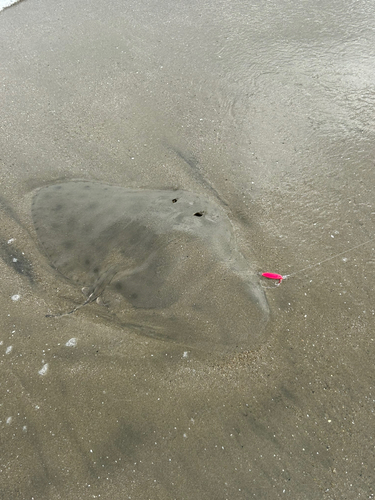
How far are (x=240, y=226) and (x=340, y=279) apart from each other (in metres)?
1.04

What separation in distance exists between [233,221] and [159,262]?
946 mm

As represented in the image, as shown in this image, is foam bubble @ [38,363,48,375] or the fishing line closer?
foam bubble @ [38,363,48,375]

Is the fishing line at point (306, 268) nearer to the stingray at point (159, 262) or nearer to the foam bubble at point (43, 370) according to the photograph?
the stingray at point (159, 262)

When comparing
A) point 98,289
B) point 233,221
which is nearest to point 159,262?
point 98,289

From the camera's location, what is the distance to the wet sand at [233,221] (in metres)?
2.45

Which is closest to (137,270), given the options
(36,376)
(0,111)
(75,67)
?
(36,376)

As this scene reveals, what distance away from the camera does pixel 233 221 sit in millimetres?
3650

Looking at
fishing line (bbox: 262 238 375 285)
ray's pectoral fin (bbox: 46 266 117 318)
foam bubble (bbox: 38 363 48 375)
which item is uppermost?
ray's pectoral fin (bbox: 46 266 117 318)

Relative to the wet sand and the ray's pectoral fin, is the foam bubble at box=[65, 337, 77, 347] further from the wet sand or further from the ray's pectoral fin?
the ray's pectoral fin

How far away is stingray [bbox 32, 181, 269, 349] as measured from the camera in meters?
2.96

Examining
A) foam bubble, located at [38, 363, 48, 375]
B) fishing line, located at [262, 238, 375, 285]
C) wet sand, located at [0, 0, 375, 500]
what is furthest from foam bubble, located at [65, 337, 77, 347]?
fishing line, located at [262, 238, 375, 285]

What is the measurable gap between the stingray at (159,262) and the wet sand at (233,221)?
12 centimetres

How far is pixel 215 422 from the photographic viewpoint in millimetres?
2566

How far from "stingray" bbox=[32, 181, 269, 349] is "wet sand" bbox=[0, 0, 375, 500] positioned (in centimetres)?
12
